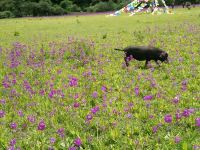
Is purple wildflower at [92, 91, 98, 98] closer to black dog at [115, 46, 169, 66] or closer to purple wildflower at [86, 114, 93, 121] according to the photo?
purple wildflower at [86, 114, 93, 121]

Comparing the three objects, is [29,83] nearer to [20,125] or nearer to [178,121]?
[20,125]

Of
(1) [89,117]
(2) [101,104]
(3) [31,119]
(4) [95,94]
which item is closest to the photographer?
(1) [89,117]

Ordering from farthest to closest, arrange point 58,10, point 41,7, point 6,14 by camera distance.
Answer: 1. point 58,10
2. point 41,7
3. point 6,14

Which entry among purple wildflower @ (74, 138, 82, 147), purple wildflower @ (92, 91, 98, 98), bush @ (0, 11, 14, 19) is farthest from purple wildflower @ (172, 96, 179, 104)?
bush @ (0, 11, 14, 19)

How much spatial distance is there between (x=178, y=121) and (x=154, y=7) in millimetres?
53349

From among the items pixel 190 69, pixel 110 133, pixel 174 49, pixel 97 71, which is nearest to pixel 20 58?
pixel 97 71

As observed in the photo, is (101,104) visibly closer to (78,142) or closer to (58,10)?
(78,142)

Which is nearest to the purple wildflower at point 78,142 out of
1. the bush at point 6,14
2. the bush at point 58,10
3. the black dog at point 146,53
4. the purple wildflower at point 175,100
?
the purple wildflower at point 175,100

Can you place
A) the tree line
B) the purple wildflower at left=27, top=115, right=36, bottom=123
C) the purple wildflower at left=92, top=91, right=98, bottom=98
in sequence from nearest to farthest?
1. the purple wildflower at left=27, top=115, right=36, bottom=123
2. the purple wildflower at left=92, top=91, right=98, bottom=98
3. the tree line

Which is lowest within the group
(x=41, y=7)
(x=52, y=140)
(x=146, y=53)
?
(x=41, y=7)

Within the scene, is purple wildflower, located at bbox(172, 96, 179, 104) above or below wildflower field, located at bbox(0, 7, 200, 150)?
above

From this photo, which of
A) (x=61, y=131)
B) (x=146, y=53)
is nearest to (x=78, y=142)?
(x=61, y=131)

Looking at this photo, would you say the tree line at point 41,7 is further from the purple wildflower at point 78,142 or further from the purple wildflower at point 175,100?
the purple wildflower at point 78,142

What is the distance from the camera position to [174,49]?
1708cm
